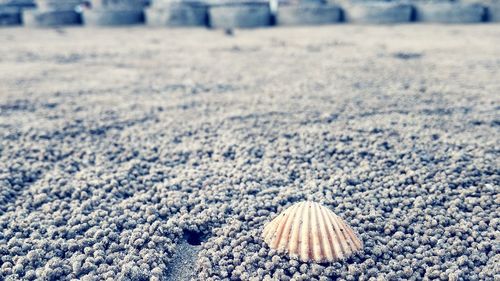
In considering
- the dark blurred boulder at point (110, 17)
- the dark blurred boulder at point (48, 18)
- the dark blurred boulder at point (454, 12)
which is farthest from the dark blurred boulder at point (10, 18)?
the dark blurred boulder at point (454, 12)

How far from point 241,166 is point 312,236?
2.87 feet

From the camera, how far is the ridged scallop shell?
5.56ft

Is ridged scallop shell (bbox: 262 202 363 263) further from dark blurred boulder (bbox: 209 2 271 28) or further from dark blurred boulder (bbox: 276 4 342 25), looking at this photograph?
dark blurred boulder (bbox: 276 4 342 25)

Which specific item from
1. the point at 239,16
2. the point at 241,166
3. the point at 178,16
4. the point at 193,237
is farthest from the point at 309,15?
the point at 193,237

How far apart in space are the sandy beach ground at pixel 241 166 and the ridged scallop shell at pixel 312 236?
0.14 ft

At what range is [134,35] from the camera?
7805 millimetres

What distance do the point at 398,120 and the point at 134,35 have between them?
590cm

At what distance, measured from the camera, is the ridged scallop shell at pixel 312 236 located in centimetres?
169

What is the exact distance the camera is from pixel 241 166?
2512 mm

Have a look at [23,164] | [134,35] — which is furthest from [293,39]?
[23,164]

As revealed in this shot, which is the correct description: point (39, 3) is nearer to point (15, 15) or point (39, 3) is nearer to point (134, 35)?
point (15, 15)

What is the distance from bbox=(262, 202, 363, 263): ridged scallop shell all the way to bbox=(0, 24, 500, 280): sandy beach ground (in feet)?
0.14

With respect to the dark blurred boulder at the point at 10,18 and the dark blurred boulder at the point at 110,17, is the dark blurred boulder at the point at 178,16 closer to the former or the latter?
the dark blurred boulder at the point at 110,17

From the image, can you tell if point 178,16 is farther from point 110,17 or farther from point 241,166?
point 241,166
